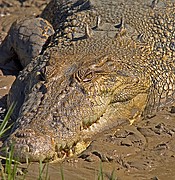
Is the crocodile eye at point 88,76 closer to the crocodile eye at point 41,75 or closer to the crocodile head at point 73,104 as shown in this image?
the crocodile head at point 73,104

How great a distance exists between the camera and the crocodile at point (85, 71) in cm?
568

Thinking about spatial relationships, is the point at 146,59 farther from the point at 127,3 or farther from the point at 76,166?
the point at 76,166

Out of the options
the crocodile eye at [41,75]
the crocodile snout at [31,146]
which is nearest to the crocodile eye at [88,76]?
the crocodile eye at [41,75]

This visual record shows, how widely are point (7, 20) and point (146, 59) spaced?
10.3ft

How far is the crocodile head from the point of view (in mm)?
5508

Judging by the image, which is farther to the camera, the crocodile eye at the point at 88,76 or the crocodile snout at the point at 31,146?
the crocodile eye at the point at 88,76

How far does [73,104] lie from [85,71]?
40 cm

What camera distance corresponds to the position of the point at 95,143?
19.8 feet

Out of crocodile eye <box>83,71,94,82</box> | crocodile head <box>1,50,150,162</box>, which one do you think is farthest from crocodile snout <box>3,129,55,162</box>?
crocodile eye <box>83,71,94,82</box>

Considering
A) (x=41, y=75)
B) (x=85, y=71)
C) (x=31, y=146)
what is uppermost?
(x=85, y=71)

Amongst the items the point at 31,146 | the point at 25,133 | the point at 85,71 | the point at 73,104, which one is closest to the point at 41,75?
the point at 85,71

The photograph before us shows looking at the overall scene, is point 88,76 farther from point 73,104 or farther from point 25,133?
point 25,133

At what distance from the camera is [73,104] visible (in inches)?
230

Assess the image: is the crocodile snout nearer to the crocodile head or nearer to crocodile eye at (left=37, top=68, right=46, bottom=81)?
the crocodile head
